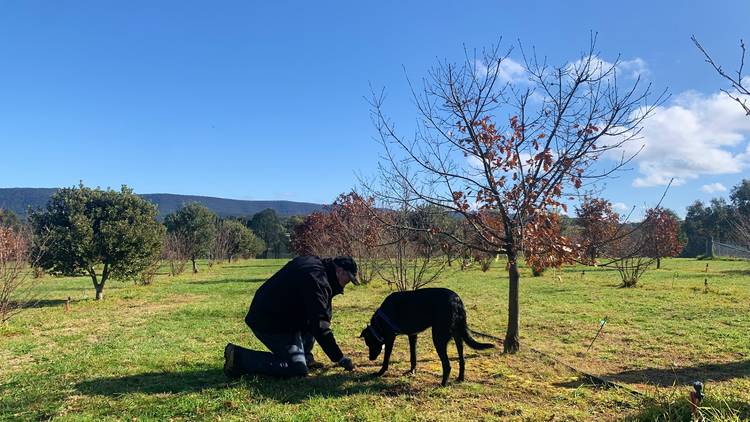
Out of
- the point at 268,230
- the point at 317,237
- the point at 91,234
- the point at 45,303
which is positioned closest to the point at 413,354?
the point at 91,234

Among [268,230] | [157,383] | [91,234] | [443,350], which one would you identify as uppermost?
[268,230]

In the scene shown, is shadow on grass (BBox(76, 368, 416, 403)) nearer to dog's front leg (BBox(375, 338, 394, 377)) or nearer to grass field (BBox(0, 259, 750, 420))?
grass field (BBox(0, 259, 750, 420))

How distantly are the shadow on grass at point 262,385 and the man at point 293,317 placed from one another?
145mm

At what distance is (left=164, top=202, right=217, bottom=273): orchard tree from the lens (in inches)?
1476

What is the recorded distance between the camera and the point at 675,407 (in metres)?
3.93

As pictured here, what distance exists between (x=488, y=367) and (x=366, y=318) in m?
4.87

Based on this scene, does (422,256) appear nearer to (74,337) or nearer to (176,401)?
(74,337)

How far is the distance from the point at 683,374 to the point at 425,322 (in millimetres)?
3407

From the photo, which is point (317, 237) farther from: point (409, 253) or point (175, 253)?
point (175, 253)

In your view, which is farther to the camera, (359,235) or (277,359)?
(359,235)

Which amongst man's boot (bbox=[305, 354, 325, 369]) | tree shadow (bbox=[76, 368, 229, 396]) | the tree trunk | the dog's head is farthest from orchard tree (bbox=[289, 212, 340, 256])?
tree shadow (bbox=[76, 368, 229, 396])

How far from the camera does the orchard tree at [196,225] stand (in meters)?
37.5

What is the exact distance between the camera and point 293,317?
5.52 m

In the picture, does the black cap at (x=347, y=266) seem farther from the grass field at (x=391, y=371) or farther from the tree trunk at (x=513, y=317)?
the tree trunk at (x=513, y=317)
